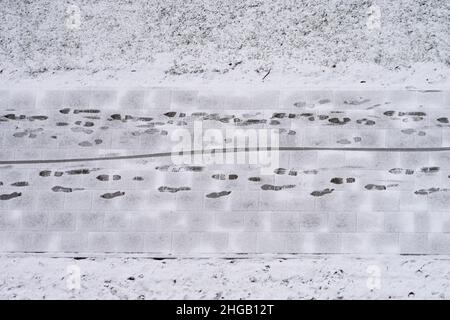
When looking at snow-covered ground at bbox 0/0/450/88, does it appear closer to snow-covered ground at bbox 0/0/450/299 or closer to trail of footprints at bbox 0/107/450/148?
snow-covered ground at bbox 0/0/450/299

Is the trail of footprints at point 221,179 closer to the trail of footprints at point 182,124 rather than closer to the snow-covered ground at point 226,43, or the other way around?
the trail of footprints at point 182,124

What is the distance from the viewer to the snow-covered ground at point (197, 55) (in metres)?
3.36

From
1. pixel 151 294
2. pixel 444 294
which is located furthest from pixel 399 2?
pixel 151 294

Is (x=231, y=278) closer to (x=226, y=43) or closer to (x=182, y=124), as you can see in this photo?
(x=182, y=124)

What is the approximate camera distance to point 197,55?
3.62 meters

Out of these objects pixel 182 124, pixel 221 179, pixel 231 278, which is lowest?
pixel 231 278

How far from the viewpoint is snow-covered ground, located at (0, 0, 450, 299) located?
336 cm

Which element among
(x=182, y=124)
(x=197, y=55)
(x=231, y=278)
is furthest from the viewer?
(x=197, y=55)

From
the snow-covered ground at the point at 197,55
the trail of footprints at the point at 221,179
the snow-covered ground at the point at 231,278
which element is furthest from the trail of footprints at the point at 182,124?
the snow-covered ground at the point at 231,278

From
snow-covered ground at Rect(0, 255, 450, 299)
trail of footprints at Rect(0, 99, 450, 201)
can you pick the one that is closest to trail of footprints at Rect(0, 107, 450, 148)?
trail of footprints at Rect(0, 99, 450, 201)

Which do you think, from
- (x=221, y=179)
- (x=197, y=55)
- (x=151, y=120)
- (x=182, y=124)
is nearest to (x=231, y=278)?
(x=221, y=179)
